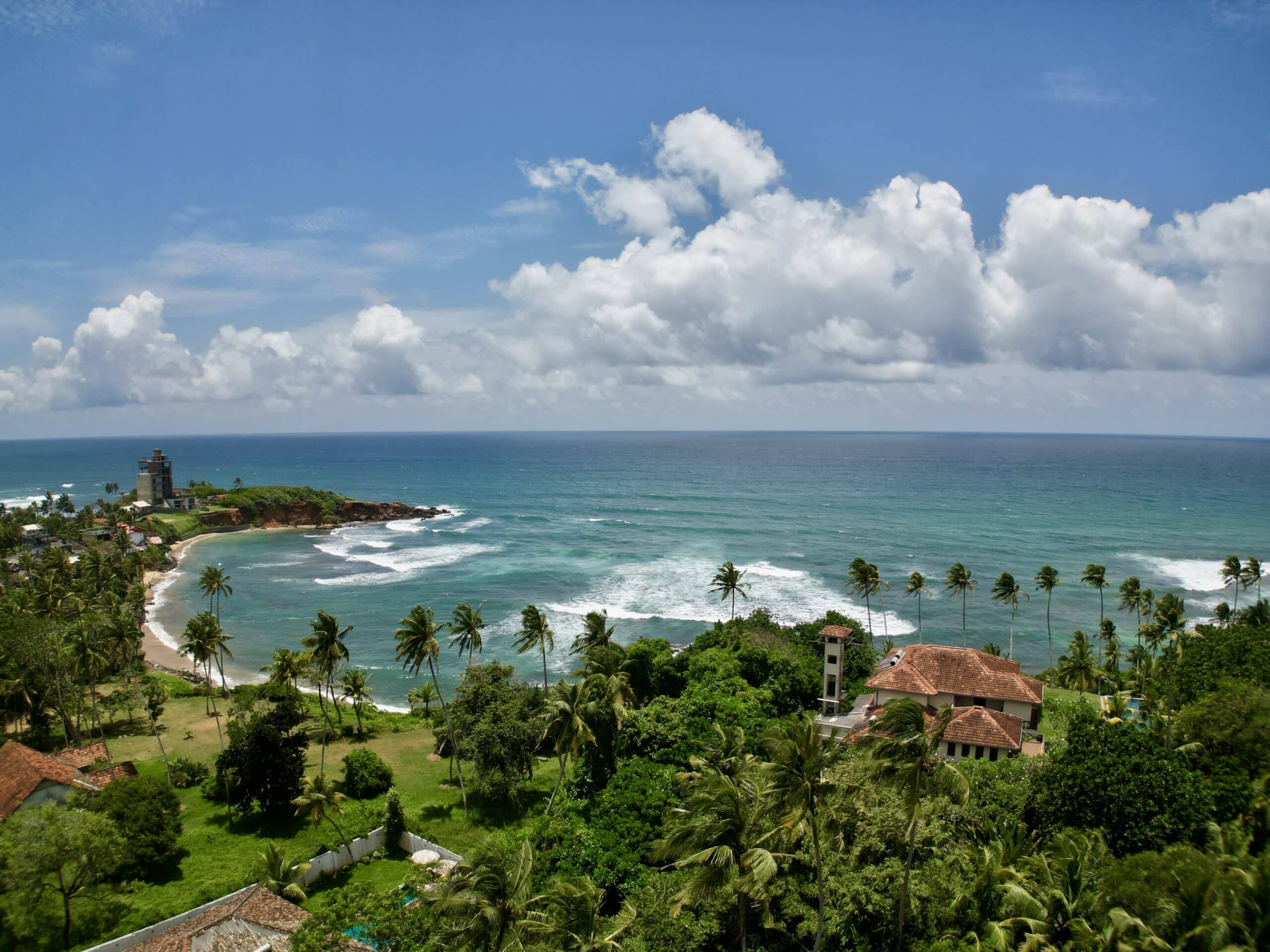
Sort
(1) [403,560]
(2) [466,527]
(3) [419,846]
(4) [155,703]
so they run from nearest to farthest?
(3) [419,846] < (4) [155,703] < (1) [403,560] < (2) [466,527]

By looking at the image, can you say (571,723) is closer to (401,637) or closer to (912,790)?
(401,637)

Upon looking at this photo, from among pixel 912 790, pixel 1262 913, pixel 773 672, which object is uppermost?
pixel 912 790

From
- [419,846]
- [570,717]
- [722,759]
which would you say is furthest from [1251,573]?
[419,846]

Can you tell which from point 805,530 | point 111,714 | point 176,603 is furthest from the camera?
point 805,530

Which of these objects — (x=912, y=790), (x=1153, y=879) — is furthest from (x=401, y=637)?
(x=1153, y=879)

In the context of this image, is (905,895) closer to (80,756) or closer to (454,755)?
(454,755)

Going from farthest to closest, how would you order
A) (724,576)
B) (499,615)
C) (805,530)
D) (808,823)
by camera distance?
1. (805,530)
2. (499,615)
3. (724,576)
4. (808,823)
